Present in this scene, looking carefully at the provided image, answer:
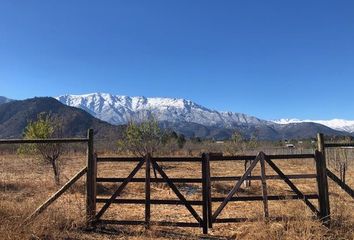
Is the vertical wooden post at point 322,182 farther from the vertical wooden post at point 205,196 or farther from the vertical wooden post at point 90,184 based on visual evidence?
the vertical wooden post at point 90,184

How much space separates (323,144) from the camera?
1116 cm

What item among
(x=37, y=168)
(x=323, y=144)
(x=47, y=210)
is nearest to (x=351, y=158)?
(x=37, y=168)

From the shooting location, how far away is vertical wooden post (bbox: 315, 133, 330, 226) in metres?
10.7

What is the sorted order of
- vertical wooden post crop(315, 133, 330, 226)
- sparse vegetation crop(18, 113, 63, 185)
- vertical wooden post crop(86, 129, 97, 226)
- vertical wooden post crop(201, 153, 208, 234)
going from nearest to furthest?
vertical wooden post crop(201, 153, 208, 234) < vertical wooden post crop(315, 133, 330, 226) < vertical wooden post crop(86, 129, 97, 226) < sparse vegetation crop(18, 113, 63, 185)

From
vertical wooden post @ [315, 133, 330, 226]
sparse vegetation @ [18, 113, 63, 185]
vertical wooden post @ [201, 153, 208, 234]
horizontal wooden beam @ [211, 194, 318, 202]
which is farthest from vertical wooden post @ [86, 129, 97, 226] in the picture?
sparse vegetation @ [18, 113, 63, 185]

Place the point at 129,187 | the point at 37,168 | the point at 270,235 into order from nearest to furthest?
the point at 270,235, the point at 129,187, the point at 37,168

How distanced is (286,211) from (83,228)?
4974 millimetres

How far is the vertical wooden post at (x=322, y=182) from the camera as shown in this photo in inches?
422

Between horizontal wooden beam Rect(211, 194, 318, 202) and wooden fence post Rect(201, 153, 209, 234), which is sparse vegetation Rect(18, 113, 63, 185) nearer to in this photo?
wooden fence post Rect(201, 153, 209, 234)

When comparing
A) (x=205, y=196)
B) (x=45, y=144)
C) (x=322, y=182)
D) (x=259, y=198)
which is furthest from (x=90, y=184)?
(x=45, y=144)

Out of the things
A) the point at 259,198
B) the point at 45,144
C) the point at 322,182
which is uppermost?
the point at 45,144

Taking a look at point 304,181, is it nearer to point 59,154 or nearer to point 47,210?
point 59,154

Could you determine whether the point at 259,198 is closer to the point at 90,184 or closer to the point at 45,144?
the point at 90,184

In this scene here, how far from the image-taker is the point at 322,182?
10930mm
